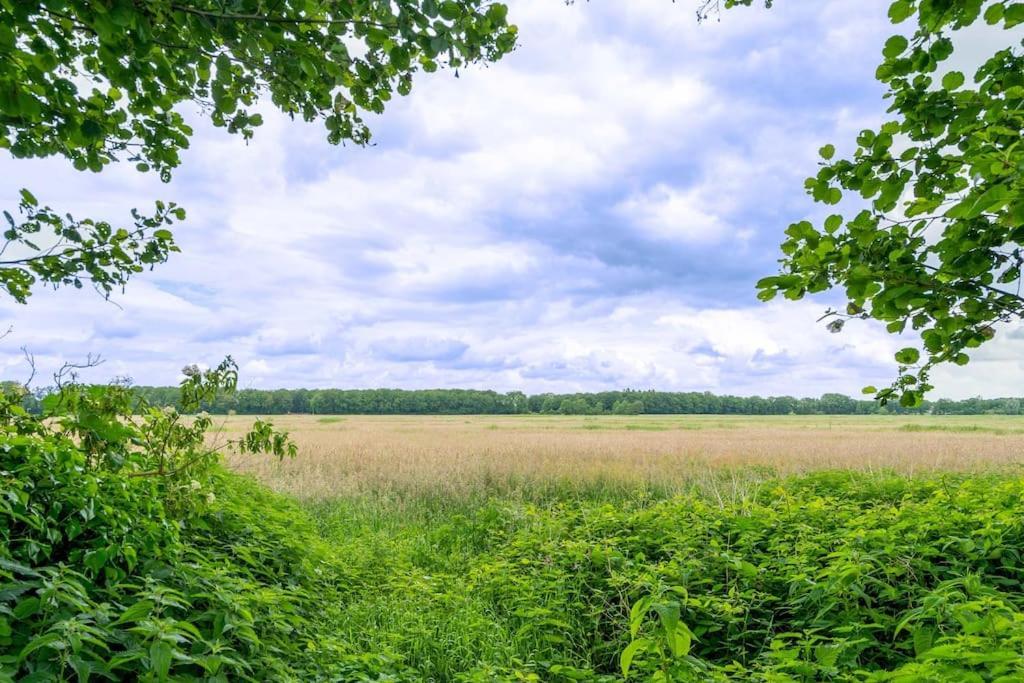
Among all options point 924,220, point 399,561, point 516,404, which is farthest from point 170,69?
point 516,404

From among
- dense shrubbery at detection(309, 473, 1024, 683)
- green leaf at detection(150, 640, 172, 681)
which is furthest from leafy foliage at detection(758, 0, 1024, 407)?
green leaf at detection(150, 640, 172, 681)

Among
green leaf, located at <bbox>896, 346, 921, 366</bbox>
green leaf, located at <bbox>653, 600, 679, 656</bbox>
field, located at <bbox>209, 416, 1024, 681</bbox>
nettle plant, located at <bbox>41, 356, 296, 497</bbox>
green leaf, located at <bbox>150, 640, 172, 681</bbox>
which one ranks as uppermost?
green leaf, located at <bbox>896, 346, 921, 366</bbox>

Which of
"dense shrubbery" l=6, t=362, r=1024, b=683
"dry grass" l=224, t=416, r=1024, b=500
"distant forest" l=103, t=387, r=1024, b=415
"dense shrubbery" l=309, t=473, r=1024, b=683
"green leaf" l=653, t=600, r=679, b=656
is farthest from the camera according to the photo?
"distant forest" l=103, t=387, r=1024, b=415

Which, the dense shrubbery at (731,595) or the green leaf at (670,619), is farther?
the dense shrubbery at (731,595)

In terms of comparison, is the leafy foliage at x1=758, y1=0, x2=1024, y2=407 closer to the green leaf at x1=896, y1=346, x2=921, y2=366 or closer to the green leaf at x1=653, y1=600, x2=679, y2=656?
the green leaf at x1=896, y1=346, x2=921, y2=366

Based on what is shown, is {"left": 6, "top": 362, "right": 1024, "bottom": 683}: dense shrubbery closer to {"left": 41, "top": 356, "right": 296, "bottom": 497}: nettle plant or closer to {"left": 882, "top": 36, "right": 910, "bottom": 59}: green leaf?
{"left": 41, "top": 356, "right": 296, "bottom": 497}: nettle plant

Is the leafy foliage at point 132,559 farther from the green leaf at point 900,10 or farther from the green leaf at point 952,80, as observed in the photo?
the green leaf at point 952,80

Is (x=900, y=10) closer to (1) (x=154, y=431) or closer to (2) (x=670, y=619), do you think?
(2) (x=670, y=619)

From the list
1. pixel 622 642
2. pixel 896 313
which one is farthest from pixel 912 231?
pixel 622 642

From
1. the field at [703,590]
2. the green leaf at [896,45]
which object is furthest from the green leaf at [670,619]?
the green leaf at [896,45]

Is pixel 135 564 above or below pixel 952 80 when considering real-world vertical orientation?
below

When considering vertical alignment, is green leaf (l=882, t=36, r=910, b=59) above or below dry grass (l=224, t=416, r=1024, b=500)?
above

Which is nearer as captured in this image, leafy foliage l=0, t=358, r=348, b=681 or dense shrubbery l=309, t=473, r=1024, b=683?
leafy foliage l=0, t=358, r=348, b=681

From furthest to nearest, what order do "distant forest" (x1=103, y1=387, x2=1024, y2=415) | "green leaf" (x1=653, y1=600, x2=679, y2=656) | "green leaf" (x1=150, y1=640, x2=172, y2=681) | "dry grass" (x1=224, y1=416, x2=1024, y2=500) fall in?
1. "distant forest" (x1=103, y1=387, x2=1024, y2=415)
2. "dry grass" (x1=224, y1=416, x2=1024, y2=500)
3. "green leaf" (x1=150, y1=640, x2=172, y2=681)
4. "green leaf" (x1=653, y1=600, x2=679, y2=656)
